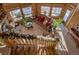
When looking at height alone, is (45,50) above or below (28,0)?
below

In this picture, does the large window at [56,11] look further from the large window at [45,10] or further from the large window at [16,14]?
the large window at [16,14]

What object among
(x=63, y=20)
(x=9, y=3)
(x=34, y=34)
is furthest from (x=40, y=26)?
(x=9, y=3)

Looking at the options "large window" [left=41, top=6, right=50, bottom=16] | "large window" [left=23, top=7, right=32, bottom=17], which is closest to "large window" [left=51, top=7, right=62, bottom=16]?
"large window" [left=41, top=6, right=50, bottom=16]

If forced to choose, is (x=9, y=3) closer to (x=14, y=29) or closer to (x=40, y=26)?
(x=14, y=29)

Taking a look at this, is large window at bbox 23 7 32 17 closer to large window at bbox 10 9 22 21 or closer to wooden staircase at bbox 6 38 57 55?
large window at bbox 10 9 22 21

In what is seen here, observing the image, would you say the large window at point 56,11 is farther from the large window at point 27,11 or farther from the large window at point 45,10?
the large window at point 27,11

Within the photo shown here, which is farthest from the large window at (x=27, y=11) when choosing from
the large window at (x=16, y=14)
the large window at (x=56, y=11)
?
the large window at (x=56, y=11)

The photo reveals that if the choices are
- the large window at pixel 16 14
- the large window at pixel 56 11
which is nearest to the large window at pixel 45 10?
the large window at pixel 56 11

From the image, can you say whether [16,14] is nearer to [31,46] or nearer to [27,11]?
[27,11]

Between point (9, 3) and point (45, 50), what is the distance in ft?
1.61

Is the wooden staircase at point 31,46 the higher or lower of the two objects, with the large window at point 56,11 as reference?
lower

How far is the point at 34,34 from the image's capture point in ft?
3.96

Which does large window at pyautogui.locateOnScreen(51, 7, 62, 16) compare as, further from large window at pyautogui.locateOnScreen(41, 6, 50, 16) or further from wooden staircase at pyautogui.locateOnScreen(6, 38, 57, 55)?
wooden staircase at pyautogui.locateOnScreen(6, 38, 57, 55)

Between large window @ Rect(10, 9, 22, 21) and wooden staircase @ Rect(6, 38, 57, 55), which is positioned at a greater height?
large window @ Rect(10, 9, 22, 21)
